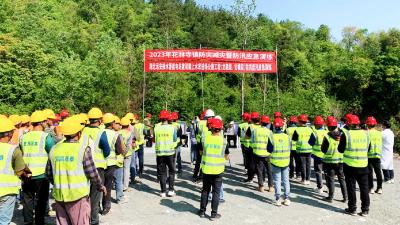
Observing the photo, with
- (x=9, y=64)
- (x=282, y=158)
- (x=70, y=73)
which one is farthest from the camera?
(x=70, y=73)

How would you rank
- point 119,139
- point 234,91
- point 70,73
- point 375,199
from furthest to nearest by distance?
point 234,91, point 70,73, point 375,199, point 119,139

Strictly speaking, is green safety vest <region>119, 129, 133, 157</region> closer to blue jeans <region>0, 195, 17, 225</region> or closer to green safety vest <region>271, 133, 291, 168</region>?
green safety vest <region>271, 133, 291, 168</region>

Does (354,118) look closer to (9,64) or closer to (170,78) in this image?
(9,64)

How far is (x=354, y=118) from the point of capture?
7.59m

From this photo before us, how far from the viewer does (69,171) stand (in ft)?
15.4

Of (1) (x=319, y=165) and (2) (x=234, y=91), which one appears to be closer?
(1) (x=319, y=165)

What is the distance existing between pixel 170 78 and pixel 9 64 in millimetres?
14163

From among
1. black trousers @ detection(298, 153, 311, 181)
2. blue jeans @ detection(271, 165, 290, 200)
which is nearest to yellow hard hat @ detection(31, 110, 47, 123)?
blue jeans @ detection(271, 165, 290, 200)

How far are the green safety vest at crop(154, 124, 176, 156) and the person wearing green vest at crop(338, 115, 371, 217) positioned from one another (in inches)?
148

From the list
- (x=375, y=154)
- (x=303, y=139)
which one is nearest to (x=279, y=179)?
(x=303, y=139)

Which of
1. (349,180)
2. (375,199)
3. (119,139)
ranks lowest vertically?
(375,199)

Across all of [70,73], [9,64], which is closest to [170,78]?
[70,73]

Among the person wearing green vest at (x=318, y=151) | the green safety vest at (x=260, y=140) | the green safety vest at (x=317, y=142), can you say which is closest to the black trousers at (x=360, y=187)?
the person wearing green vest at (x=318, y=151)

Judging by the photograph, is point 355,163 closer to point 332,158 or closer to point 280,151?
point 332,158
